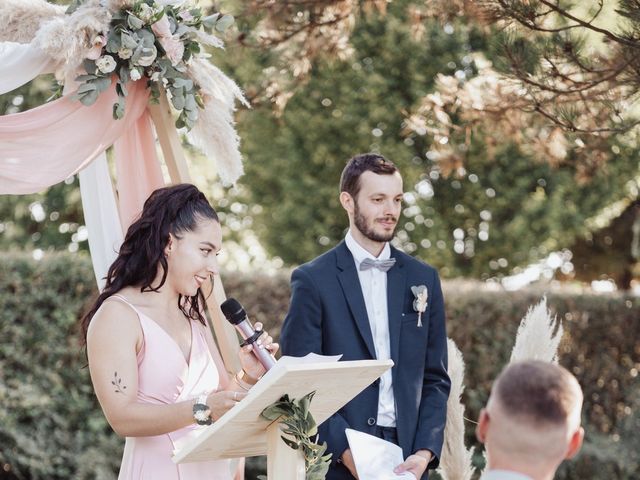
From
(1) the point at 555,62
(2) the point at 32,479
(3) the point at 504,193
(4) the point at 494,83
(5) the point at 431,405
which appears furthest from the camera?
(3) the point at 504,193

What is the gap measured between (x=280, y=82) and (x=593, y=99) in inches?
79.5

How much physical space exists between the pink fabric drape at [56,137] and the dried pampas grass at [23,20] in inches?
11.5

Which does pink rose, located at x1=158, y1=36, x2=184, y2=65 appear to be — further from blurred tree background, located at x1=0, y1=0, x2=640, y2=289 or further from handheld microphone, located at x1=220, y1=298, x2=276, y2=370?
blurred tree background, located at x1=0, y1=0, x2=640, y2=289

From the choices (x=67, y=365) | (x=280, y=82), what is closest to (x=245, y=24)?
(x=280, y=82)

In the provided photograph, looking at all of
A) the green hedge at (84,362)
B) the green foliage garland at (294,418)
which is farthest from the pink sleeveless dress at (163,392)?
the green hedge at (84,362)

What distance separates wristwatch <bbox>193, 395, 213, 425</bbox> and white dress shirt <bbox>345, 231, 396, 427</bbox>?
1.11 metres

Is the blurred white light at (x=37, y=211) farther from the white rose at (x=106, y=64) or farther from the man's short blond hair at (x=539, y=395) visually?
the man's short blond hair at (x=539, y=395)

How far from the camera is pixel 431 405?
4.27 metres

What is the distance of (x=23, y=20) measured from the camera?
396 centimetres

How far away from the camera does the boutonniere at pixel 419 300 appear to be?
4.25 meters

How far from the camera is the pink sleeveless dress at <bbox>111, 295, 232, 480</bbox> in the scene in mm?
3439

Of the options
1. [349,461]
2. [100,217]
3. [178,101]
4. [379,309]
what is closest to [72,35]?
[178,101]

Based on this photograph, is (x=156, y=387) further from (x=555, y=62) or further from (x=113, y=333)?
(x=555, y=62)

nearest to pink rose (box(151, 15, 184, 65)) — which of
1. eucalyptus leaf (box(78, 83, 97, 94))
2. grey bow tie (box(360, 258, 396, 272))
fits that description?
eucalyptus leaf (box(78, 83, 97, 94))
